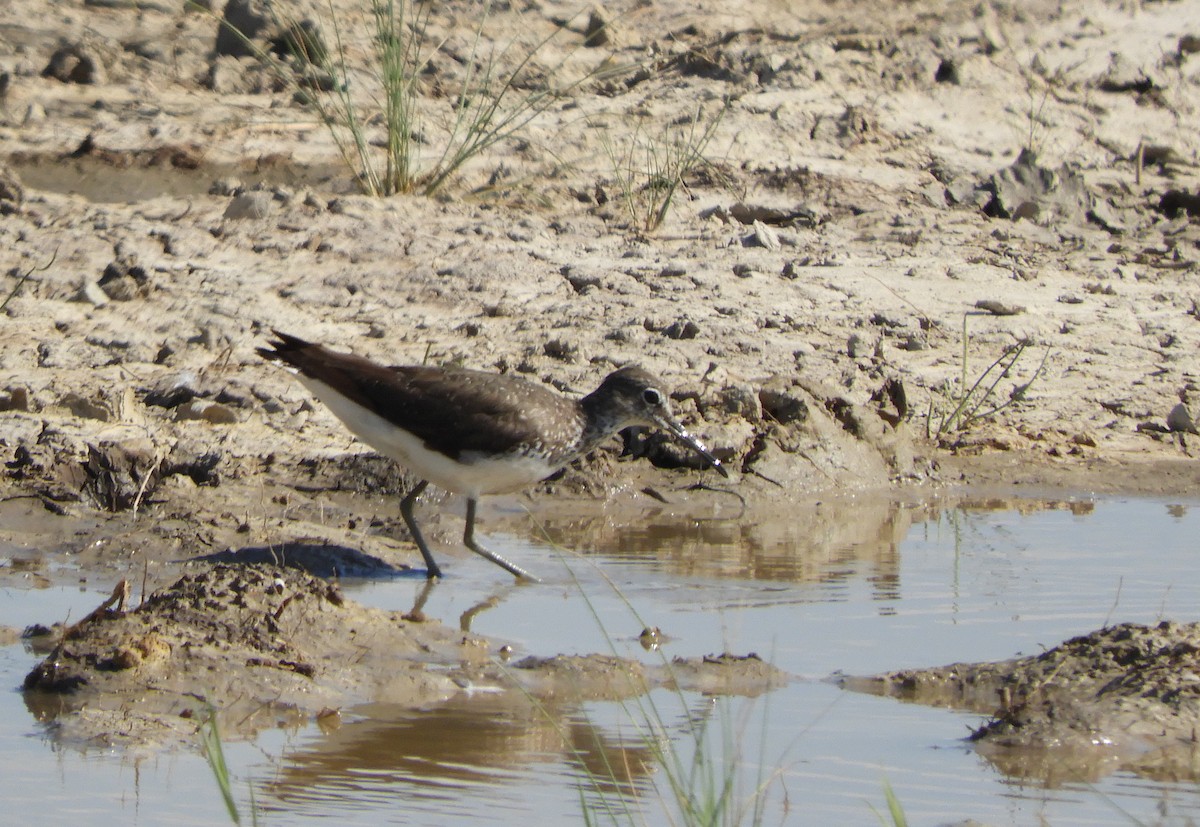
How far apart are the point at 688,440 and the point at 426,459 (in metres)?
1.49

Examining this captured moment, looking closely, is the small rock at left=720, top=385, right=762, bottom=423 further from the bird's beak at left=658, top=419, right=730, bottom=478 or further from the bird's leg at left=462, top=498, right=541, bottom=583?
the bird's leg at left=462, top=498, right=541, bottom=583

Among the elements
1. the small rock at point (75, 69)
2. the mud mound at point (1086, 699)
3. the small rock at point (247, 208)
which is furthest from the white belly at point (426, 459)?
the small rock at point (75, 69)

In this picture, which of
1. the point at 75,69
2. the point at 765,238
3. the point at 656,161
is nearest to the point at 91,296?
the point at 75,69

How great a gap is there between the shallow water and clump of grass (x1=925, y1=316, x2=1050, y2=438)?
723 mm

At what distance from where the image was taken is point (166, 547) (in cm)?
696

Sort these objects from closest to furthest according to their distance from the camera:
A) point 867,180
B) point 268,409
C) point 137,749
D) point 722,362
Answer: point 137,749, point 268,409, point 722,362, point 867,180

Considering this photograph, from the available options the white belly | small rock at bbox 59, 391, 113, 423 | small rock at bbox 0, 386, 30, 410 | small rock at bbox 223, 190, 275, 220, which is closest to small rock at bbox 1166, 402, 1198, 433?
the white belly

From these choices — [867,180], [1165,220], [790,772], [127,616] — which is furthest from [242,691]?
[1165,220]

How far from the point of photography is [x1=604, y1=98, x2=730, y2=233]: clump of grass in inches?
432

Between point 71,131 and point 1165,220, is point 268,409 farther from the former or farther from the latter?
point 1165,220

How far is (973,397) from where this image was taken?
9625 millimetres

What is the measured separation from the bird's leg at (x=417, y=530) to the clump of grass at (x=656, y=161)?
375 cm

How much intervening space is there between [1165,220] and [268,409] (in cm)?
660

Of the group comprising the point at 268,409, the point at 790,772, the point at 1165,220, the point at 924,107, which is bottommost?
the point at 790,772
